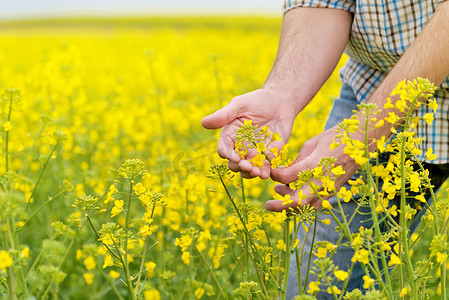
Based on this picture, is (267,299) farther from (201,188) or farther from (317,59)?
(317,59)

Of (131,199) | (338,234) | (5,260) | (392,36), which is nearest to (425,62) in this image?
(392,36)

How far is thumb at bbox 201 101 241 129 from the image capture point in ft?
5.23

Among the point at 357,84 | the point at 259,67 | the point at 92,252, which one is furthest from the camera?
A: the point at 259,67

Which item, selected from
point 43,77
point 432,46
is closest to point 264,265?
point 432,46

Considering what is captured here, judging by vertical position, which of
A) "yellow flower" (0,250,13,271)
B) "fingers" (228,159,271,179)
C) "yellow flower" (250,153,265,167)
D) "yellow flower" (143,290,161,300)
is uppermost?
"yellow flower" (250,153,265,167)

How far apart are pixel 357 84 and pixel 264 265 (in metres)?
0.99

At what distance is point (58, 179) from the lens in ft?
10.2

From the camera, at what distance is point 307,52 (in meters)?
2.00

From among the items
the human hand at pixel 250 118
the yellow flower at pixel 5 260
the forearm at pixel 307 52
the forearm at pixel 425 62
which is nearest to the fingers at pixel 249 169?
the human hand at pixel 250 118

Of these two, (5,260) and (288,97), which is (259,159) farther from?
(5,260)

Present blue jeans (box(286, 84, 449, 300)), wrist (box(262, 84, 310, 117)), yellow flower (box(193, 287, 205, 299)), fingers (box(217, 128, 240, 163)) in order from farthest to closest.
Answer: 1. blue jeans (box(286, 84, 449, 300))
2. wrist (box(262, 84, 310, 117))
3. yellow flower (box(193, 287, 205, 299))
4. fingers (box(217, 128, 240, 163))

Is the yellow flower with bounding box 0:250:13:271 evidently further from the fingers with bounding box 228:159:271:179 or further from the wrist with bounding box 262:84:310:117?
the wrist with bounding box 262:84:310:117

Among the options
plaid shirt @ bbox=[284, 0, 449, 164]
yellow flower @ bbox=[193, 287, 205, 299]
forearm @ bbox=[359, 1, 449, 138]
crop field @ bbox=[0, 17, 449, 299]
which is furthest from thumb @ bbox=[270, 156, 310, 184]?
plaid shirt @ bbox=[284, 0, 449, 164]

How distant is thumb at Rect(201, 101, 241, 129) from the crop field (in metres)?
0.15
